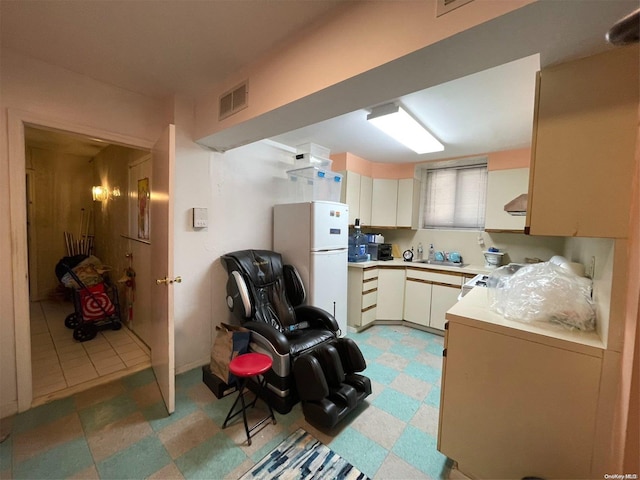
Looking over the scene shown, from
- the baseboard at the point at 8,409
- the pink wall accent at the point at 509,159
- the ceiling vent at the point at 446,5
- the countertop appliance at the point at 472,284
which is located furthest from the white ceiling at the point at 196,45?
the baseboard at the point at 8,409

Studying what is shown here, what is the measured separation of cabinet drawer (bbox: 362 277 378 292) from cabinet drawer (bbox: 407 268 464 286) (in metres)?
0.45

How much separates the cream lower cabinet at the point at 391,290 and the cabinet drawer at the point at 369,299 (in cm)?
7

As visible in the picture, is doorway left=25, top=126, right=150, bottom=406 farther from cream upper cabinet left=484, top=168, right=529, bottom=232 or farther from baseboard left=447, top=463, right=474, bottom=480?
cream upper cabinet left=484, top=168, right=529, bottom=232

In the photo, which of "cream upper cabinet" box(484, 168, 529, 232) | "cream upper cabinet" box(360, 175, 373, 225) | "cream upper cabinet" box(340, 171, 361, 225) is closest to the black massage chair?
"cream upper cabinet" box(340, 171, 361, 225)

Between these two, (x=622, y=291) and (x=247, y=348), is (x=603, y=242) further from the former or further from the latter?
(x=247, y=348)

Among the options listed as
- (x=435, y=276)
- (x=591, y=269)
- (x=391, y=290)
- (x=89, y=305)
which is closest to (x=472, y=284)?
(x=435, y=276)

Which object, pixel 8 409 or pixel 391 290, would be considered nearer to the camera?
pixel 8 409

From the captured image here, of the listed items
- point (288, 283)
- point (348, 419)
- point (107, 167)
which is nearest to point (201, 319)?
point (288, 283)

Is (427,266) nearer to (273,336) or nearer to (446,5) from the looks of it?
(273,336)

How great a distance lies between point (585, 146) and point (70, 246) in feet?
21.0

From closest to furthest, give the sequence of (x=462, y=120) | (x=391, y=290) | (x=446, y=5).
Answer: (x=446, y=5)
(x=462, y=120)
(x=391, y=290)

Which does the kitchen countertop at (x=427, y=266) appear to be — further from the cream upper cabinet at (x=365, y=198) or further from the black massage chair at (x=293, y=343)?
the black massage chair at (x=293, y=343)

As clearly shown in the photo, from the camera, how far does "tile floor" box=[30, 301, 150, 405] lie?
2061 mm

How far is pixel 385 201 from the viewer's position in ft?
12.7
